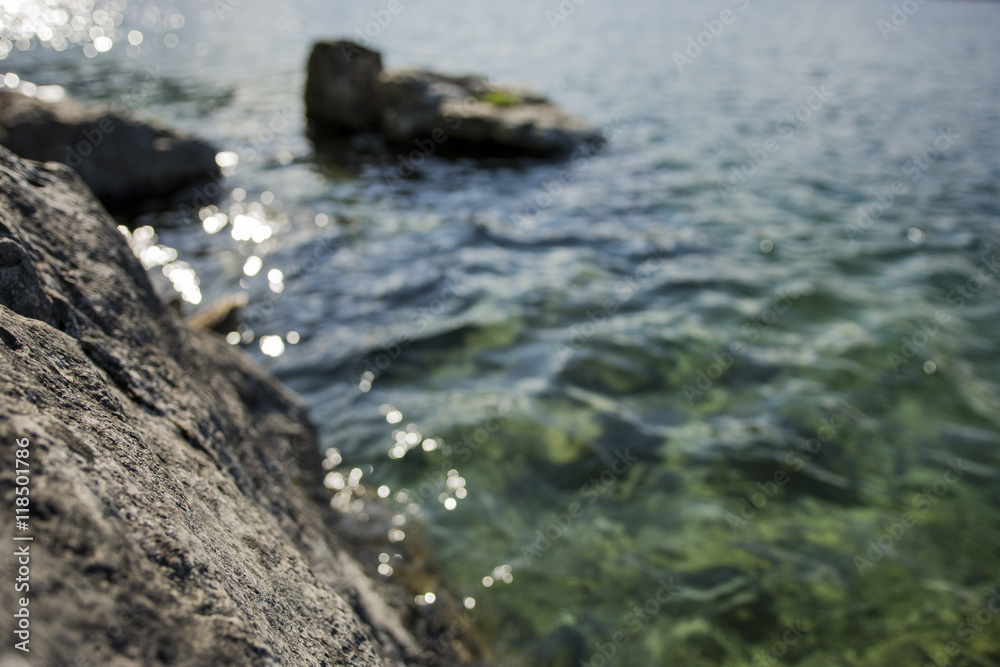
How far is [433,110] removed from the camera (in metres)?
13.1

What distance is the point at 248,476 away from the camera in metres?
2.28

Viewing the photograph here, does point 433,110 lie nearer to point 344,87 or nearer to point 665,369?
point 344,87

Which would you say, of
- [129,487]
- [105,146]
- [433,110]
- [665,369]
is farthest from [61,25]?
[129,487]

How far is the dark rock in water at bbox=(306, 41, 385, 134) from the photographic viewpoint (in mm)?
13727

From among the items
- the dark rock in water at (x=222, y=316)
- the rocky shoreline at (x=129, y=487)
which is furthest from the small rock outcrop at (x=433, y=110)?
the rocky shoreline at (x=129, y=487)

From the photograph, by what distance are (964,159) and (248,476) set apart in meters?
14.5

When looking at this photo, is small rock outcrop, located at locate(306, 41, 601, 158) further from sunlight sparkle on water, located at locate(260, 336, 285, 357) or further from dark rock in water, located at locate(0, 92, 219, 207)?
sunlight sparkle on water, located at locate(260, 336, 285, 357)

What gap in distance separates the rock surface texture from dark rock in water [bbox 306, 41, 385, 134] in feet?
40.1

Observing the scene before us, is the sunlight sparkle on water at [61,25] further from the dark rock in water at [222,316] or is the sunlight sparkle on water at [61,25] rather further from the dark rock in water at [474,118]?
the dark rock in water at [222,316]

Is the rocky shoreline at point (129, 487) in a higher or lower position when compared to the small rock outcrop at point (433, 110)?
higher

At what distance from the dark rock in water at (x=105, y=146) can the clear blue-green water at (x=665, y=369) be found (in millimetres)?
951

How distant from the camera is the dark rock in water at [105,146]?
891 centimetres

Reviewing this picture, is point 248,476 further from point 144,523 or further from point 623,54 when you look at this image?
point 623,54

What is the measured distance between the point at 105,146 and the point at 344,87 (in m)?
5.69
